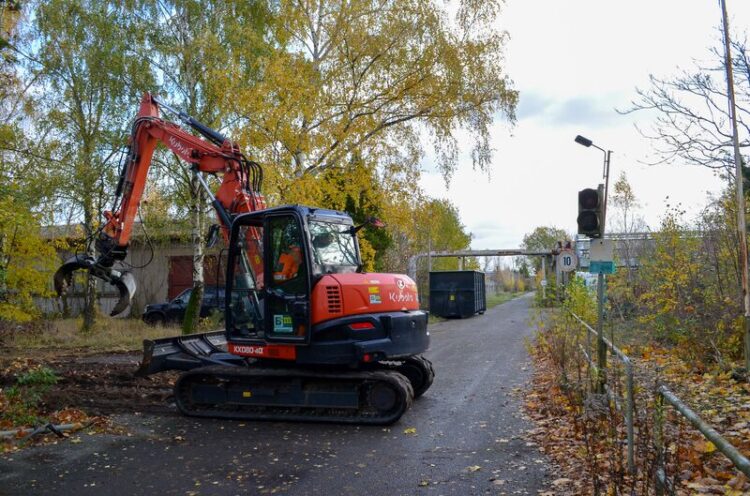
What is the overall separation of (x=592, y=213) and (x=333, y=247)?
3.60m

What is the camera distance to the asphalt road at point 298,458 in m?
6.23

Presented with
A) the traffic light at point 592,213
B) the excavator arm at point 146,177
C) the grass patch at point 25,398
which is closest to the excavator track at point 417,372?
the traffic light at point 592,213

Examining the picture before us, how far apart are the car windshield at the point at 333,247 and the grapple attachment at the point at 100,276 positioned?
2.77 metres

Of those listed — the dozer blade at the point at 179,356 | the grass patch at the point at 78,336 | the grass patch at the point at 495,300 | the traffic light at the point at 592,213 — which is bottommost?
the grass patch at the point at 495,300

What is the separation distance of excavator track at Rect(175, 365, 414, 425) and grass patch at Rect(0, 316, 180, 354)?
8.24 meters

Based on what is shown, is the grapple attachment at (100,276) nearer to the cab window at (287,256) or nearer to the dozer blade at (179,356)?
the dozer blade at (179,356)

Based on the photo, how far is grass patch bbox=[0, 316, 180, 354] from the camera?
17594mm

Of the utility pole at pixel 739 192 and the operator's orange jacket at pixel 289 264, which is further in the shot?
the utility pole at pixel 739 192

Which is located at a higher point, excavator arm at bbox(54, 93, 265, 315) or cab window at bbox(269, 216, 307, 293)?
excavator arm at bbox(54, 93, 265, 315)

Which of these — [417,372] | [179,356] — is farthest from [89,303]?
[417,372]

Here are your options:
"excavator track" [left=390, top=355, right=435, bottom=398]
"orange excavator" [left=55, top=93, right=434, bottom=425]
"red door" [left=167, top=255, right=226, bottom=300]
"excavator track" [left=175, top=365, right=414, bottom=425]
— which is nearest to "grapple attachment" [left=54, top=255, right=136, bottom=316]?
"orange excavator" [left=55, top=93, right=434, bottom=425]

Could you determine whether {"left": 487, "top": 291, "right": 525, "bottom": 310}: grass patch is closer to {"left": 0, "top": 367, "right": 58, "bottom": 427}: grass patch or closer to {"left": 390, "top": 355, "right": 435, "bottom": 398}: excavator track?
{"left": 390, "top": 355, "right": 435, "bottom": 398}: excavator track

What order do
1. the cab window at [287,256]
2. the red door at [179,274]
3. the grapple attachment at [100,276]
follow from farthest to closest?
the red door at [179,274] < the grapple attachment at [100,276] < the cab window at [287,256]

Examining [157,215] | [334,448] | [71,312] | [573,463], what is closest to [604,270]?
[573,463]
